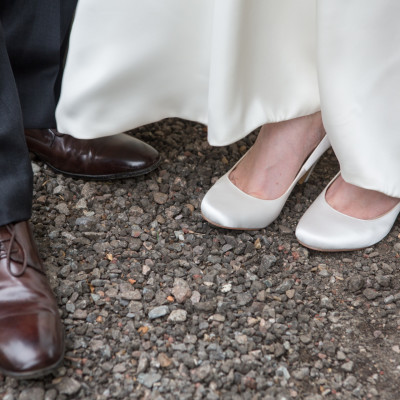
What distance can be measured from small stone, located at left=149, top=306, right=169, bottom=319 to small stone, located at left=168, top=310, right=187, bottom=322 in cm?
1

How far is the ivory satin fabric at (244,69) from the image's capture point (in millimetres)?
1173

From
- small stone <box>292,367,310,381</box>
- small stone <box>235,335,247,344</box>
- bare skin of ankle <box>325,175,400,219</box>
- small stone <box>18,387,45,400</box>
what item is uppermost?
bare skin of ankle <box>325,175,400,219</box>

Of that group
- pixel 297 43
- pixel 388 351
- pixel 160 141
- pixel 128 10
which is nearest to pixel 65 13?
pixel 128 10

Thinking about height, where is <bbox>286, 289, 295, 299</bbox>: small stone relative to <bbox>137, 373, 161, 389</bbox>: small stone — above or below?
below

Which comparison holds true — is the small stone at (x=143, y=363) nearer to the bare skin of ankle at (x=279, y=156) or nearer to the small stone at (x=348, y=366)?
the small stone at (x=348, y=366)

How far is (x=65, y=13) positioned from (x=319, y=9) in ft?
2.08

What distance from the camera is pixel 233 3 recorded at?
115 centimetres

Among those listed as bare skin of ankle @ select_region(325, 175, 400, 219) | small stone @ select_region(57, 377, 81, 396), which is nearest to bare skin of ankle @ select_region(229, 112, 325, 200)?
bare skin of ankle @ select_region(325, 175, 400, 219)

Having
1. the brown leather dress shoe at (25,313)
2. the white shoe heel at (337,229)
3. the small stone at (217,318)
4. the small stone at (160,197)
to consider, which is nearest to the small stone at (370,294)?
the white shoe heel at (337,229)

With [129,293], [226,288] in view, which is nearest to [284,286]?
[226,288]

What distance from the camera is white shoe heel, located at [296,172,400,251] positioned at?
132 cm

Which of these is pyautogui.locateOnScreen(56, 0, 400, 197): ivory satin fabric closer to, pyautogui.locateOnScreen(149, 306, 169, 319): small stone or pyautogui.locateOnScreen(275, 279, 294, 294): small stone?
pyautogui.locateOnScreen(275, 279, 294, 294): small stone

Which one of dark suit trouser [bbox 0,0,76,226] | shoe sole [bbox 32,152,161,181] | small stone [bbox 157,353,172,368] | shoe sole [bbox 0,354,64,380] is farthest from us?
shoe sole [bbox 32,152,161,181]

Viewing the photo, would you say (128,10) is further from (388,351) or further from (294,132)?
(388,351)
